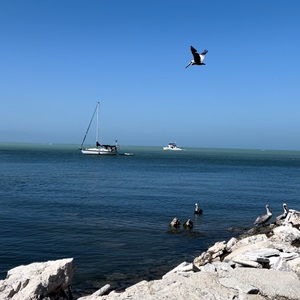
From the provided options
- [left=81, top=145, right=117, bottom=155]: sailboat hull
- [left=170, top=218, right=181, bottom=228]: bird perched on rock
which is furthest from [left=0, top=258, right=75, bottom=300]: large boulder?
[left=81, top=145, right=117, bottom=155]: sailboat hull

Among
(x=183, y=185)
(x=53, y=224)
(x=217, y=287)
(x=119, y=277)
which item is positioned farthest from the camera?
(x=183, y=185)

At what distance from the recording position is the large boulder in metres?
11.1

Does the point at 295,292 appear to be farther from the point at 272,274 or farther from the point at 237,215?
the point at 237,215

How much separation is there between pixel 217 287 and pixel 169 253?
35.0 feet

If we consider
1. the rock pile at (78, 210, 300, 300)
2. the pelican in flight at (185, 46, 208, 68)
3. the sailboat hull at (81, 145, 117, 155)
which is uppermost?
the pelican in flight at (185, 46, 208, 68)

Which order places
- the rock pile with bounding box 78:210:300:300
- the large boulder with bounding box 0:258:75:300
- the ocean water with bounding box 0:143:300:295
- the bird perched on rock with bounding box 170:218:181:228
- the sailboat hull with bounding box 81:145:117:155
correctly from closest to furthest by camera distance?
1. the large boulder with bounding box 0:258:75:300
2. the rock pile with bounding box 78:210:300:300
3. the ocean water with bounding box 0:143:300:295
4. the bird perched on rock with bounding box 170:218:181:228
5. the sailboat hull with bounding box 81:145:117:155

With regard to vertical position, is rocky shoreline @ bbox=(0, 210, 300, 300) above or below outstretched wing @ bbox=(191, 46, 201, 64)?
below

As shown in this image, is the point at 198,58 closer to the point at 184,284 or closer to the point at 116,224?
the point at 184,284

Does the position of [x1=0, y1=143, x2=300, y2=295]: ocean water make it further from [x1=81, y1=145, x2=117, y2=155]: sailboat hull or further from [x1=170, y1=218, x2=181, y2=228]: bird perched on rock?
[x1=81, y1=145, x2=117, y2=155]: sailboat hull

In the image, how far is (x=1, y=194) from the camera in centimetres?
4381

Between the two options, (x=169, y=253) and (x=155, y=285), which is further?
(x=169, y=253)

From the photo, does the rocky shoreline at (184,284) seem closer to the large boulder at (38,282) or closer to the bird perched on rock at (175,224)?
the large boulder at (38,282)

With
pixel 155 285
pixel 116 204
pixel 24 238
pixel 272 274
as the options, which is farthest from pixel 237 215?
pixel 155 285

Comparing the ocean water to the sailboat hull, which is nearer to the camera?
the ocean water
